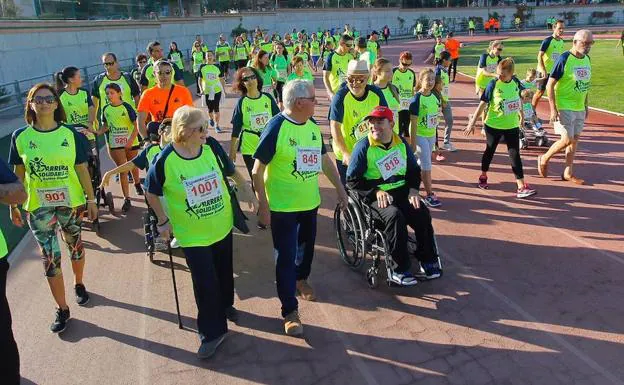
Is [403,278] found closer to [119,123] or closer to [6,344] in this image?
[6,344]

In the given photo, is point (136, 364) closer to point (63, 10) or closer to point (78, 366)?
point (78, 366)

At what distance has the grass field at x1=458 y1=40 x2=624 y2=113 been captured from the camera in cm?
1393

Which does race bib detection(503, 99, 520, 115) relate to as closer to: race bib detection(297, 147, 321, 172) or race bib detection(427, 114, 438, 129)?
race bib detection(427, 114, 438, 129)

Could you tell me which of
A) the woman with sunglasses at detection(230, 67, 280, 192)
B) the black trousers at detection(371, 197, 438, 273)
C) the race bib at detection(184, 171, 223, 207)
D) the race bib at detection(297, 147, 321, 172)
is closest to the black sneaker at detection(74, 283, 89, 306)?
the race bib at detection(184, 171, 223, 207)

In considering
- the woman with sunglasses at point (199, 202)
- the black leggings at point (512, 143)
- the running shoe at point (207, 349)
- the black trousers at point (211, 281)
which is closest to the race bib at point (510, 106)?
the black leggings at point (512, 143)

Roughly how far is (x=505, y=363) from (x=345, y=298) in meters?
1.61

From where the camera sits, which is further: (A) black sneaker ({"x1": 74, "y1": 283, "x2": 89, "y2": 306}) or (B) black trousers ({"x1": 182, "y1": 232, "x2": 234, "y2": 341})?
(A) black sneaker ({"x1": 74, "y1": 283, "x2": 89, "y2": 306})

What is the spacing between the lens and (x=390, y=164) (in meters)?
4.98

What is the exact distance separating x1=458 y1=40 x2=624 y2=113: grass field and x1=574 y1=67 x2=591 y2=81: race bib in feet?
20.8

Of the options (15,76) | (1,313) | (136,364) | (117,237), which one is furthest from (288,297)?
(15,76)

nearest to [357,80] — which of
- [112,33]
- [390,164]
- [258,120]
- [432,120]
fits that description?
[390,164]

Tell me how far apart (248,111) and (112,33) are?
20.0m

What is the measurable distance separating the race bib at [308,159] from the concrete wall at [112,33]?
46.1 ft

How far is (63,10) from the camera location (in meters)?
19.5
